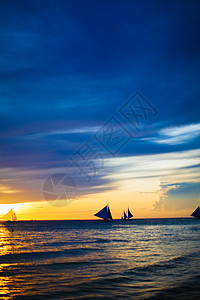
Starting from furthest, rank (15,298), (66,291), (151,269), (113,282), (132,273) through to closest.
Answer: (151,269)
(132,273)
(113,282)
(66,291)
(15,298)

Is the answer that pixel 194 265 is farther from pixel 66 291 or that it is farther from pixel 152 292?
pixel 66 291

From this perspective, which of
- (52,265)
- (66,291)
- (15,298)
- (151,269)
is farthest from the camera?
(52,265)

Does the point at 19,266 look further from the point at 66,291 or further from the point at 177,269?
the point at 177,269

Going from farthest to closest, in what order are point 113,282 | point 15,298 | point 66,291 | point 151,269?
point 151,269
point 113,282
point 66,291
point 15,298

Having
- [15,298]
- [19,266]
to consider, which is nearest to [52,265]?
[19,266]

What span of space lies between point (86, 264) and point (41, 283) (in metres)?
8.22

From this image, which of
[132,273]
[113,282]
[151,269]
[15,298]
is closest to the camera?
[15,298]

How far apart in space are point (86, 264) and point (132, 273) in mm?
6521

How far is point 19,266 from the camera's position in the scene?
25.6 meters

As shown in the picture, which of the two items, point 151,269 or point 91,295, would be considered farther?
point 151,269

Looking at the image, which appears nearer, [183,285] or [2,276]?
[183,285]

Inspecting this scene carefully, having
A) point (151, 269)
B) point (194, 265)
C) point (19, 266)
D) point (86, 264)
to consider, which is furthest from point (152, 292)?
point (19, 266)

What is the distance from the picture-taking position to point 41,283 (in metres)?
18.0

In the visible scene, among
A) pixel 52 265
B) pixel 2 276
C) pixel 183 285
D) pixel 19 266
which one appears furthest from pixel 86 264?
pixel 183 285
